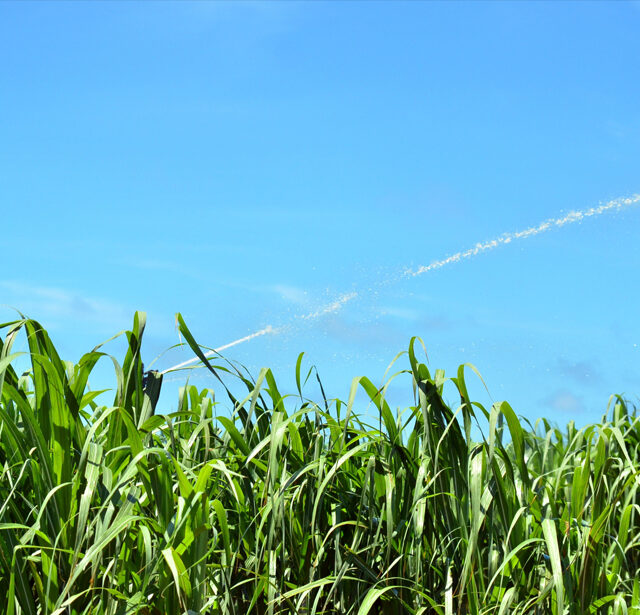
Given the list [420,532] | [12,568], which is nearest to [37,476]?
[12,568]

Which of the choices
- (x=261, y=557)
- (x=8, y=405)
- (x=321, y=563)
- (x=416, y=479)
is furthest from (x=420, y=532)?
(x=8, y=405)

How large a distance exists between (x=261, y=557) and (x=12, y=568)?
0.64 metres

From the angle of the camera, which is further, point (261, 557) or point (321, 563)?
point (321, 563)

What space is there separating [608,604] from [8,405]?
2.07 metres

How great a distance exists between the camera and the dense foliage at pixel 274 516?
1.82 m

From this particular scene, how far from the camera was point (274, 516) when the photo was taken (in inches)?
73.9

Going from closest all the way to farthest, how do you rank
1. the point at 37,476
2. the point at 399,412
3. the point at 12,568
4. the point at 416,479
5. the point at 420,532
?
the point at 12,568, the point at 37,476, the point at 420,532, the point at 416,479, the point at 399,412

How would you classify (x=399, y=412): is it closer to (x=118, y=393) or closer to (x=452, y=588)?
(x=452, y=588)

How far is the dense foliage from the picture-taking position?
5.96 feet

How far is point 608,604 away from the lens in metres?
2.16

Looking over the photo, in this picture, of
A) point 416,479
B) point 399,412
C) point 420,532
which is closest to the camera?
point 420,532

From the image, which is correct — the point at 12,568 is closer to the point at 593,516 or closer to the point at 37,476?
the point at 37,476

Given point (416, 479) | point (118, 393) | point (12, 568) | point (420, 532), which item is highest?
point (118, 393)

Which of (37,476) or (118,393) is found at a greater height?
(118,393)
